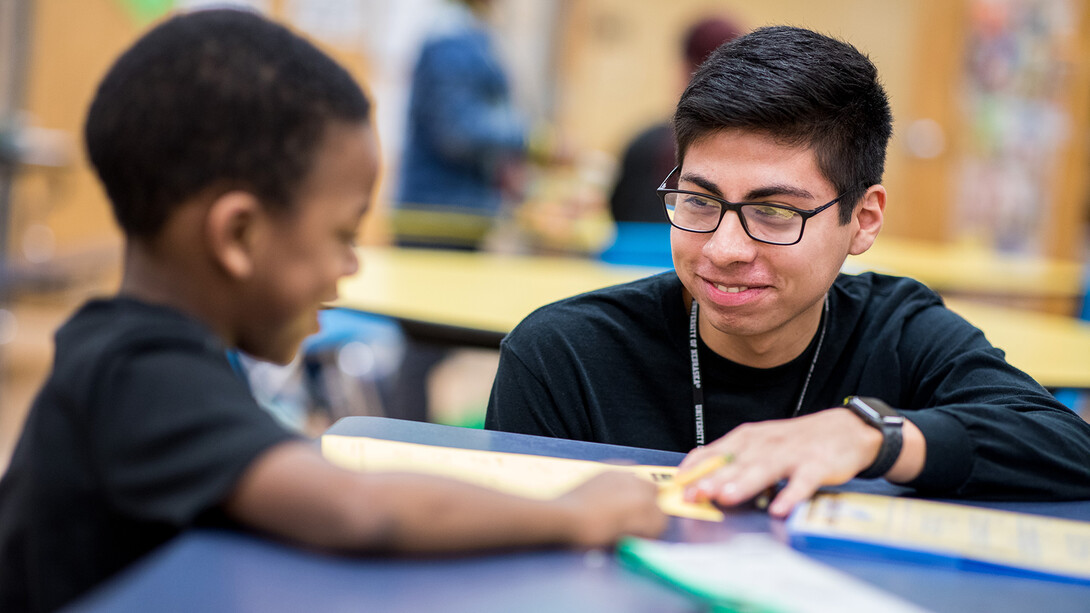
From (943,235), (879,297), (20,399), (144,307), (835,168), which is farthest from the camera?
(943,235)

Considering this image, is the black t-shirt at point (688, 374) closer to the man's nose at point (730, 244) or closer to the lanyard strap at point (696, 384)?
the lanyard strap at point (696, 384)

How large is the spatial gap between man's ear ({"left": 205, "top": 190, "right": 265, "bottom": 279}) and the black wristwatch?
24.8 inches

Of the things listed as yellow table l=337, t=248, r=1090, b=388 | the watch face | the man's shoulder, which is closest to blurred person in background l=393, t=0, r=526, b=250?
yellow table l=337, t=248, r=1090, b=388

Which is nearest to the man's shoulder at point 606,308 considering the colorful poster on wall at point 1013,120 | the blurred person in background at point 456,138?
the blurred person in background at point 456,138

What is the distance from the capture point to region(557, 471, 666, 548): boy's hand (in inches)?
28.7

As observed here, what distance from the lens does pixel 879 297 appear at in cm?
147

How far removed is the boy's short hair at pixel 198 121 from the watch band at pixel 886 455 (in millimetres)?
624

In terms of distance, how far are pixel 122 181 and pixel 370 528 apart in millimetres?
373

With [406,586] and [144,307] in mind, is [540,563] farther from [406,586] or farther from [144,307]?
[144,307]

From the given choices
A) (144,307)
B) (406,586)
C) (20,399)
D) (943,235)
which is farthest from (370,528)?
(943,235)

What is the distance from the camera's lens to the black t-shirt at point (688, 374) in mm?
1250

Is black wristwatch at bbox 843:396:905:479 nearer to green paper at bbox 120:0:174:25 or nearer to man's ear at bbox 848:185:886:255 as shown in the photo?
man's ear at bbox 848:185:886:255

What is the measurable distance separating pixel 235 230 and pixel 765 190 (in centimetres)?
69

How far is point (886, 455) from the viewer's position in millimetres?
993
